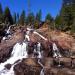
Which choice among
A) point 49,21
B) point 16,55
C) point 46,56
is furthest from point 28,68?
point 49,21

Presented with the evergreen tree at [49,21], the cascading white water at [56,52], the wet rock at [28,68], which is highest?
the evergreen tree at [49,21]

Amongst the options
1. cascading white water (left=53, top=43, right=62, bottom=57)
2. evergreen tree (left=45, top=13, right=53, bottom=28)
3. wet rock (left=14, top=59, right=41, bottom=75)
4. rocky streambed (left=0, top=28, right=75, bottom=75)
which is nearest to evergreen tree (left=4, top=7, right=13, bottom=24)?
evergreen tree (left=45, top=13, right=53, bottom=28)

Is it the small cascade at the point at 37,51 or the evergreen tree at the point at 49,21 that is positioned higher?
the evergreen tree at the point at 49,21

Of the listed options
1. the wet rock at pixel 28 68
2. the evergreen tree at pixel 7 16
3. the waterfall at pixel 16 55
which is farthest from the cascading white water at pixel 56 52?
the evergreen tree at pixel 7 16

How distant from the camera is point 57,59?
161 ft

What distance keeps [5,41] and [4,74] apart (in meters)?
17.0

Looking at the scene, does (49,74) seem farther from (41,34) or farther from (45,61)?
(41,34)

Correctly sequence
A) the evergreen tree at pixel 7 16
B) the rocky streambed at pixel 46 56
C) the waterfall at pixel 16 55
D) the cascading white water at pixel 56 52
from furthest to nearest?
the evergreen tree at pixel 7 16
the cascading white water at pixel 56 52
the waterfall at pixel 16 55
the rocky streambed at pixel 46 56

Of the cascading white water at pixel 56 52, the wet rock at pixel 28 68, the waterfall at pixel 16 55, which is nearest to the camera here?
the wet rock at pixel 28 68

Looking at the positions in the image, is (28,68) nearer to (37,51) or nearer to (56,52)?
(37,51)

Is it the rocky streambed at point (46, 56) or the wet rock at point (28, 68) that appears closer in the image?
the wet rock at point (28, 68)

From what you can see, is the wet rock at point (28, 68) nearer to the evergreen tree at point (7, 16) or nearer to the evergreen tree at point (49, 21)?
the evergreen tree at point (49, 21)

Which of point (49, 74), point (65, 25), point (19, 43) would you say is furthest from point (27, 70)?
point (65, 25)

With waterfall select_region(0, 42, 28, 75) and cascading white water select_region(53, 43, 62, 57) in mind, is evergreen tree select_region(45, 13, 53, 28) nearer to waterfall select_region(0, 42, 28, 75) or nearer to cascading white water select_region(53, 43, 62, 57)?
cascading white water select_region(53, 43, 62, 57)
